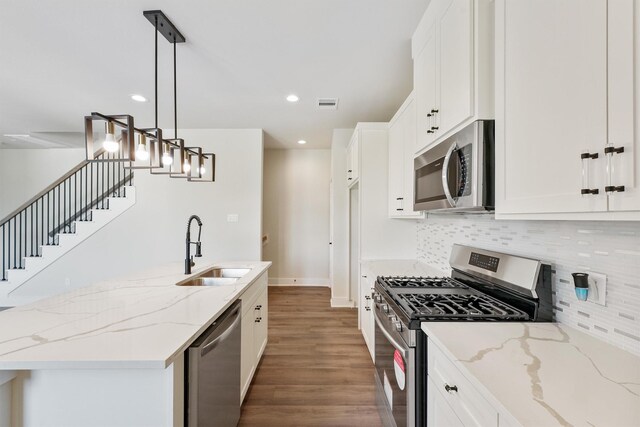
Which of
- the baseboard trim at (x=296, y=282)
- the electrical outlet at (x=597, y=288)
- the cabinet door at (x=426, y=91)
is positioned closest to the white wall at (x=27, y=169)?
the baseboard trim at (x=296, y=282)

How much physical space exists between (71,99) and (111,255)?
217 centimetres

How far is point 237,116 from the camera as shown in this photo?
3.77 meters

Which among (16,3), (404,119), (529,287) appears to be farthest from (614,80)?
(16,3)

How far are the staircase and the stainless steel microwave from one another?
3.93 m

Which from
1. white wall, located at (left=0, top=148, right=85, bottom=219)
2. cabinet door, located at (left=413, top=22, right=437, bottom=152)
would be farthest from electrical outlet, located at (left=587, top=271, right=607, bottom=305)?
white wall, located at (left=0, top=148, right=85, bottom=219)

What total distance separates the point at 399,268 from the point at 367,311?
56 centimetres

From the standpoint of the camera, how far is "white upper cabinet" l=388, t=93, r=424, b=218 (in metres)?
2.35

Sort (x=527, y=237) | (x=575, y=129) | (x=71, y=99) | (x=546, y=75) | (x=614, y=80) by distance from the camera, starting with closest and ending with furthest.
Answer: (x=614, y=80) → (x=575, y=129) → (x=546, y=75) → (x=527, y=237) → (x=71, y=99)

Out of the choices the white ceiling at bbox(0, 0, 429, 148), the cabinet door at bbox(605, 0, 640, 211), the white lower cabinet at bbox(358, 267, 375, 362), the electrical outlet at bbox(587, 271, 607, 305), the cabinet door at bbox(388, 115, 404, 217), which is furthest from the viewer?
the cabinet door at bbox(388, 115, 404, 217)

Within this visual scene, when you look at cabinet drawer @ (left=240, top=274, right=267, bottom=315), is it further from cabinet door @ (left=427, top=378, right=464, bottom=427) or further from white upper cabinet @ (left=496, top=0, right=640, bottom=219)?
white upper cabinet @ (left=496, top=0, right=640, bottom=219)

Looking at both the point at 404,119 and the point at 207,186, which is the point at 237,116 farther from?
the point at 404,119

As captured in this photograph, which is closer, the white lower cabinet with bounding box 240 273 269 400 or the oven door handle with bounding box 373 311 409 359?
the oven door handle with bounding box 373 311 409 359

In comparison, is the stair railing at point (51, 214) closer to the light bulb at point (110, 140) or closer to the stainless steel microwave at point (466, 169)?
the light bulb at point (110, 140)

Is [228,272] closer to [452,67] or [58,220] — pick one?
[452,67]
